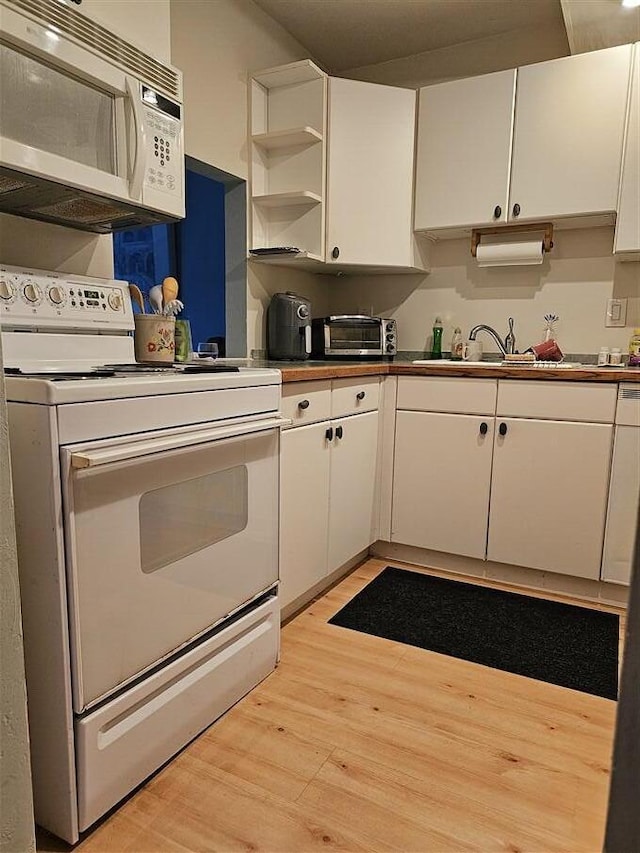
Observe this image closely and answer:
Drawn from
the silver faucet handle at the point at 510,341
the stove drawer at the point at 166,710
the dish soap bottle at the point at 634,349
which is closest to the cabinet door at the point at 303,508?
the stove drawer at the point at 166,710

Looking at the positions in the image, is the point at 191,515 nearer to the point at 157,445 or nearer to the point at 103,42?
the point at 157,445

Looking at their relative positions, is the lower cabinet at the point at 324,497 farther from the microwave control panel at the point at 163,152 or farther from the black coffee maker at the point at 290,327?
the microwave control panel at the point at 163,152

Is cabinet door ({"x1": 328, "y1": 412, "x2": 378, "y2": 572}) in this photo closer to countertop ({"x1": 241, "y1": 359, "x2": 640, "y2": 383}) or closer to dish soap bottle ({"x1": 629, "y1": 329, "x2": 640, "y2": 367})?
countertop ({"x1": 241, "y1": 359, "x2": 640, "y2": 383})

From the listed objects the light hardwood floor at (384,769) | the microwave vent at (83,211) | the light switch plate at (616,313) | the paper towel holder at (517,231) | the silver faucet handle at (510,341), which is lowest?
the light hardwood floor at (384,769)

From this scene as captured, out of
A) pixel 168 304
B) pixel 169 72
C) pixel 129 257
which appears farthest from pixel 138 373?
pixel 129 257

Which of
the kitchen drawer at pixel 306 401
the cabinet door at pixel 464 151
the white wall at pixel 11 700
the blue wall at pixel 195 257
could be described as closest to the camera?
the white wall at pixel 11 700

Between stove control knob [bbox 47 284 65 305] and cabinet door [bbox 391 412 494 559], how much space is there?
4.71 ft

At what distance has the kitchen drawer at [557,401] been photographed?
2.10 metres

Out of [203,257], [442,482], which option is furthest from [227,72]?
[442,482]

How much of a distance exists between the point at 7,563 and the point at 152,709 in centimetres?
53

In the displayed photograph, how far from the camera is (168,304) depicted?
1.93 m

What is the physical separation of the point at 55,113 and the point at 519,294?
218 cm

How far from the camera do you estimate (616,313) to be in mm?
2582

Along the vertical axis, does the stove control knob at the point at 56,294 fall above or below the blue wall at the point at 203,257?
below
